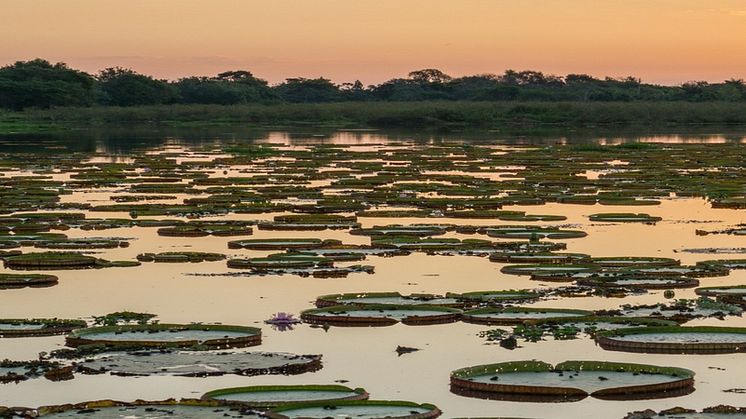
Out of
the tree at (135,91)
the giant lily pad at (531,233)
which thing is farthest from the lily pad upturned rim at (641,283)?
the tree at (135,91)

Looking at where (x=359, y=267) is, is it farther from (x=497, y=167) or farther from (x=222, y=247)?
(x=497, y=167)

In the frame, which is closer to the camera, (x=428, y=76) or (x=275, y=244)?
(x=275, y=244)

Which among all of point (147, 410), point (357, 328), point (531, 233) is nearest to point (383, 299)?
point (357, 328)

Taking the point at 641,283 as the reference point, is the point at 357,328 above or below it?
below

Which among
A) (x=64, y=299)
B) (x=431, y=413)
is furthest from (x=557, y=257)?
(x=431, y=413)

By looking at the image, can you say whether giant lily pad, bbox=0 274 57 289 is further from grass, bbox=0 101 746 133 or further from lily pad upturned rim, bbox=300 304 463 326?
grass, bbox=0 101 746 133

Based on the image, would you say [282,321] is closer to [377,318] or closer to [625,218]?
[377,318]
